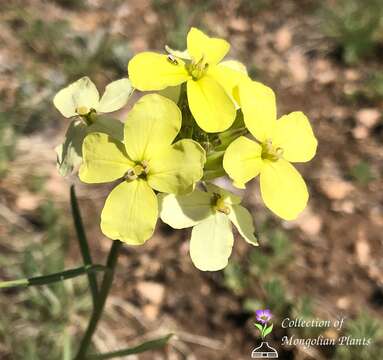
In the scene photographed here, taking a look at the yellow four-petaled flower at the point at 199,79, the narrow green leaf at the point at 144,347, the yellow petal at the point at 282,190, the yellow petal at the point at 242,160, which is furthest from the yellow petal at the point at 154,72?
the narrow green leaf at the point at 144,347

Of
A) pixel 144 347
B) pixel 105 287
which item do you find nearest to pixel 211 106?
pixel 105 287

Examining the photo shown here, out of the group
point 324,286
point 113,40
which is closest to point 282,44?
point 113,40

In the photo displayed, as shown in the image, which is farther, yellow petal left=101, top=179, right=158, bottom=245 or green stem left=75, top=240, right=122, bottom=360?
green stem left=75, top=240, right=122, bottom=360

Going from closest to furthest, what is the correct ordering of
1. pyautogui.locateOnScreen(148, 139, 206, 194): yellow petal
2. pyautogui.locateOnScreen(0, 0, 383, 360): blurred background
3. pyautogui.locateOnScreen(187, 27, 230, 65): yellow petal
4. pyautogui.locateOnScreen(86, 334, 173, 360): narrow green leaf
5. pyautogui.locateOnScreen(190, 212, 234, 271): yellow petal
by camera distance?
pyautogui.locateOnScreen(148, 139, 206, 194): yellow petal → pyautogui.locateOnScreen(190, 212, 234, 271): yellow petal → pyautogui.locateOnScreen(187, 27, 230, 65): yellow petal → pyautogui.locateOnScreen(86, 334, 173, 360): narrow green leaf → pyautogui.locateOnScreen(0, 0, 383, 360): blurred background

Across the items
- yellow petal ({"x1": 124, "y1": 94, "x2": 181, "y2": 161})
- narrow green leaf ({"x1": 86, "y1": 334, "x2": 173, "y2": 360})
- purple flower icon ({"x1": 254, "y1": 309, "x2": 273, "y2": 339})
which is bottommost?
purple flower icon ({"x1": 254, "y1": 309, "x2": 273, "y2": 339})

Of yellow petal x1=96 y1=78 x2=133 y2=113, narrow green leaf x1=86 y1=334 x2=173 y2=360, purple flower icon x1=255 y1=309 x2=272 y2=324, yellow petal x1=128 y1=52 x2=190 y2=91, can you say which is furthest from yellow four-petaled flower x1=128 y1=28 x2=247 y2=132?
purple flower icon x1=255 y1=309 x2=272 y2=324

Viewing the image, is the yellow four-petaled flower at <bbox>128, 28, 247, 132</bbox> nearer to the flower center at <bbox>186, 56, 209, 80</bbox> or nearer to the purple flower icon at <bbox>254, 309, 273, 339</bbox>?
the flower center at <bbox>186, 56, 209, 80</bbox>

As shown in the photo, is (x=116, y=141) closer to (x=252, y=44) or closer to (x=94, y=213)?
(x=94, y=213)

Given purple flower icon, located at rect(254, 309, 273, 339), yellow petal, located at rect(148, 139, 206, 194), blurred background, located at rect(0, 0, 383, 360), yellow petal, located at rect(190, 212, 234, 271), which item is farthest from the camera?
blurred background, located at rect(0, 0, 383, 360)
